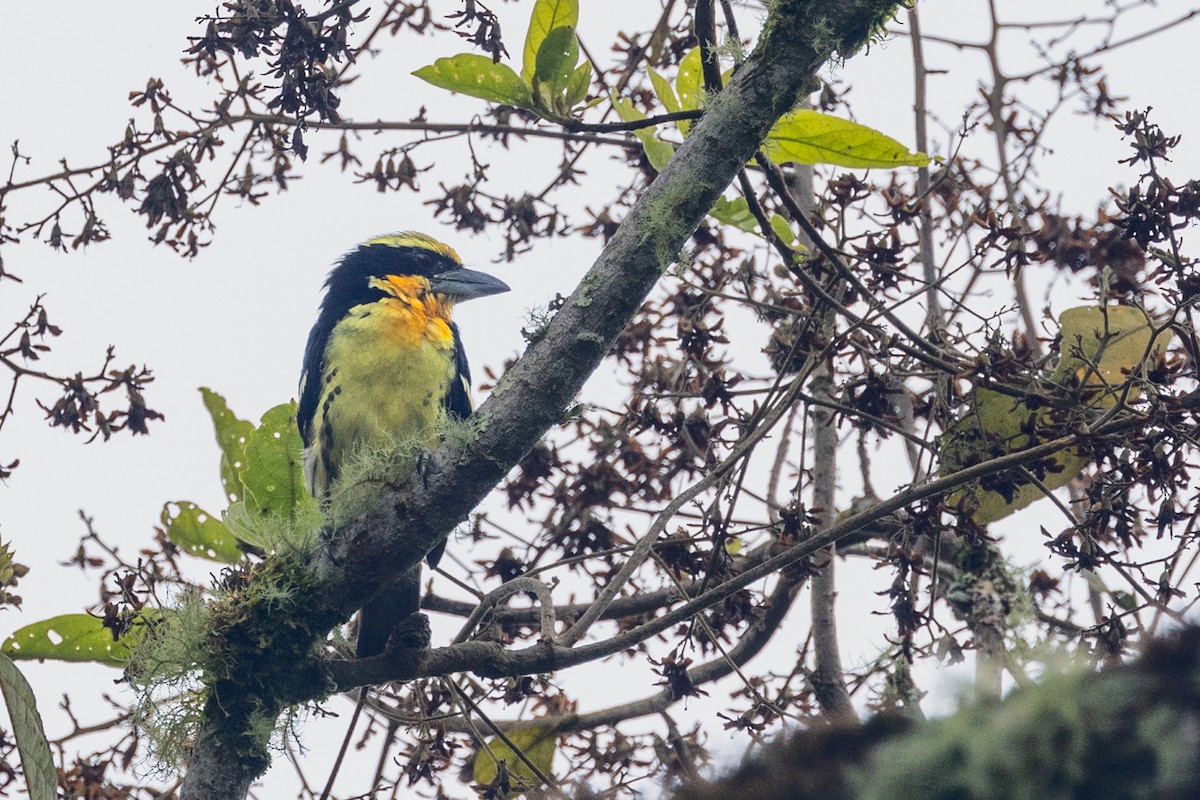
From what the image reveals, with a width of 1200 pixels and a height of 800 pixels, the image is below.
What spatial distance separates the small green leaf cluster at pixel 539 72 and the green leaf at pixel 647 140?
159mm

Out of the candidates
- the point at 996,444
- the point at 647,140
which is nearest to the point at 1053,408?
the point at 996,444

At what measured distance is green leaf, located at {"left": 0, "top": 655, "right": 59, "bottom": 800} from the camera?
289cm

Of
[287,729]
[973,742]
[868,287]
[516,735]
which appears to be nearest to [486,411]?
[287,729]

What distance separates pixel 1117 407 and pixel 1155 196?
52 centimetres

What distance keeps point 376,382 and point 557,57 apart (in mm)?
2004

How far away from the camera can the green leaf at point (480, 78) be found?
9.76ft

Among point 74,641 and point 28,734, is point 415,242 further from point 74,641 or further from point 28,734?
point 28,734

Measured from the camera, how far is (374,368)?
466cm

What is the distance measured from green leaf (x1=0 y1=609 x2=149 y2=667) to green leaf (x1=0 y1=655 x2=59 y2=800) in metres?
0.38

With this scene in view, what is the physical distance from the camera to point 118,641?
11.0ft

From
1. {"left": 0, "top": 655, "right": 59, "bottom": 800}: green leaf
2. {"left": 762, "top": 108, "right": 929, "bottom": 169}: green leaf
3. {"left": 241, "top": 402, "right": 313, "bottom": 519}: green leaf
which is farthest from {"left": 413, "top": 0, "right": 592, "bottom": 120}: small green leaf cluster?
{"left": 0, "top": 655, "right": 59, "bottom": 800}: green leaf

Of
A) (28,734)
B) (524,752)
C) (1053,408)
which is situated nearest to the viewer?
(28,734)

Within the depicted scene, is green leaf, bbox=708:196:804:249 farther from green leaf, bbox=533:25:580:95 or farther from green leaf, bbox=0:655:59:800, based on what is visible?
green leaf, bbox=0:655:59:800

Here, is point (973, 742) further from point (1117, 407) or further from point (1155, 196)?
point (1155, 196)
